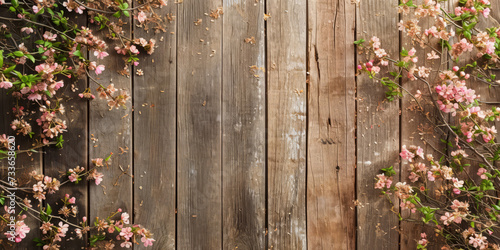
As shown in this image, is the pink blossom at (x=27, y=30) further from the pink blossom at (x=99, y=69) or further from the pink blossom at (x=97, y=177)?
the pink blossom at (x=97, y=177)

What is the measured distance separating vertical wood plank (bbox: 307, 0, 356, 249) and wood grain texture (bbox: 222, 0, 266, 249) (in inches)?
8.9

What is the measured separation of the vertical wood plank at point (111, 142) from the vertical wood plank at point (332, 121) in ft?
2.62

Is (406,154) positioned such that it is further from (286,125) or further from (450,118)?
(286,125)

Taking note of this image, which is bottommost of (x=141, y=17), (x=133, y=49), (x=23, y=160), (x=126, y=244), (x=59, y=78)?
(x=126, y=244)

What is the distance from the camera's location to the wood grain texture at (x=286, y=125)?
61.5 inches

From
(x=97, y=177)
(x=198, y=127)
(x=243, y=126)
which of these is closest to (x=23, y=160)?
(x=97, y=177)

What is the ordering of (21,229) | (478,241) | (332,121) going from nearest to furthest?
(21,229) < (478,241) < (332,121)

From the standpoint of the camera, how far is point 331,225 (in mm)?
1584

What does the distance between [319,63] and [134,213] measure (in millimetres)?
1048

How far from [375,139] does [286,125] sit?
415mm

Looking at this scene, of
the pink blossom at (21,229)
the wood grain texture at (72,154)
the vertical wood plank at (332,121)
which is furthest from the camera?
the vertical wood plank at (332,121)

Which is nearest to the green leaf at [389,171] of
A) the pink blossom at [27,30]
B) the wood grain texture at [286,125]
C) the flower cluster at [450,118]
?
the flower cluster at [450,118]

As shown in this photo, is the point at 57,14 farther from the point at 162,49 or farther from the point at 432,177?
the point at 432,177

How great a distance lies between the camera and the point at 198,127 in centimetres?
154
